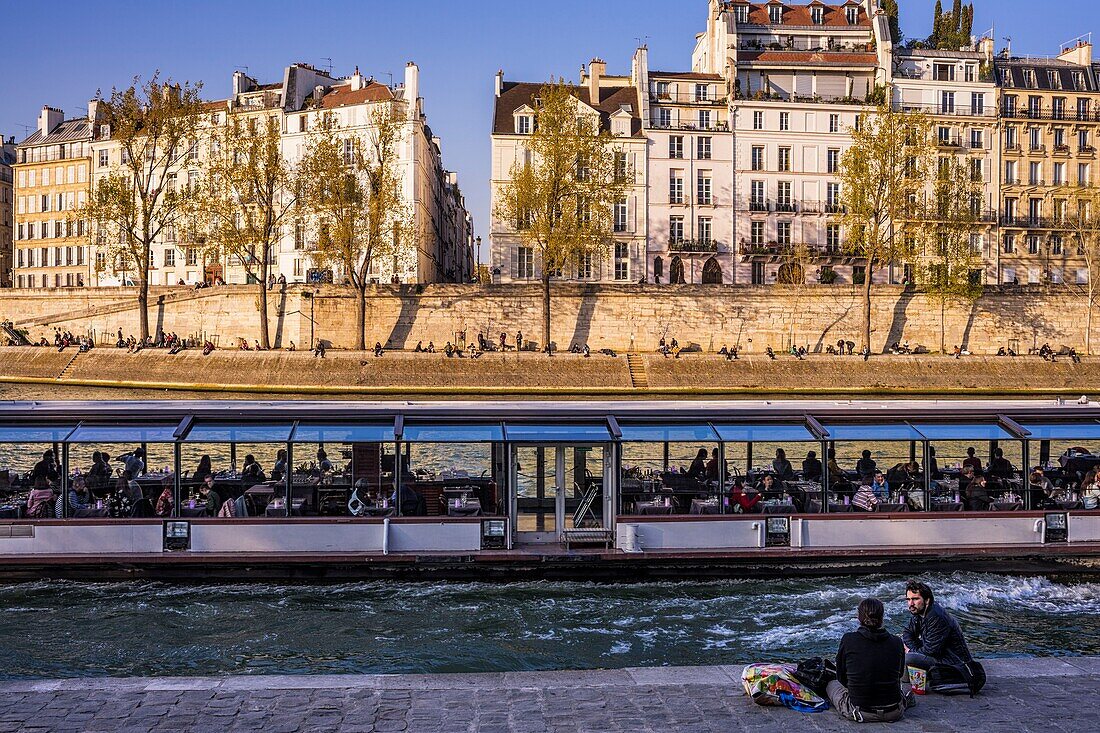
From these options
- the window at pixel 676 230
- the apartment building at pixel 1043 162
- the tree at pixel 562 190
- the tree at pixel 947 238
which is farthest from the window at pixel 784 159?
the tree at pixel 562 190

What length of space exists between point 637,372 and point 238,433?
38549 mm

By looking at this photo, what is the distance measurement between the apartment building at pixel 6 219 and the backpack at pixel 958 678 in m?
92.5

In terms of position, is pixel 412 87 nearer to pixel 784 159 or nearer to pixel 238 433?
pixel 784 159

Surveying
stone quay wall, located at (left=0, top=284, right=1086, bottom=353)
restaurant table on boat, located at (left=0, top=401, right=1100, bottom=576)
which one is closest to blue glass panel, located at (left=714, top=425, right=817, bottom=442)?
restaurant table on boat, located at (left=0, top=401, right=1100, bottom=576)

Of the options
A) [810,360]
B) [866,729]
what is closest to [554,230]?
[810,360]

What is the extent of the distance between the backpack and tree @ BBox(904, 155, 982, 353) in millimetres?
48809

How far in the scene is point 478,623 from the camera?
542 inches

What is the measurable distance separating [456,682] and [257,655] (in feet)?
12.9

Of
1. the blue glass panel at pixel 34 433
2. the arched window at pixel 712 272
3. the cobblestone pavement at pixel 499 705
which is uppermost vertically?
the arched window at pixel 712 272

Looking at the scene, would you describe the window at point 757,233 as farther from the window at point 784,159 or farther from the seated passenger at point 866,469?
the seated passenger at point 866,469

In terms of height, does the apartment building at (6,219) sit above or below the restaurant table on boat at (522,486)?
above

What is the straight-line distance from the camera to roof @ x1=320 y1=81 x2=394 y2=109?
6925 centimetres

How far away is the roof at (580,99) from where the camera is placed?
65.8 meters

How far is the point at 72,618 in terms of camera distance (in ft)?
45.7
